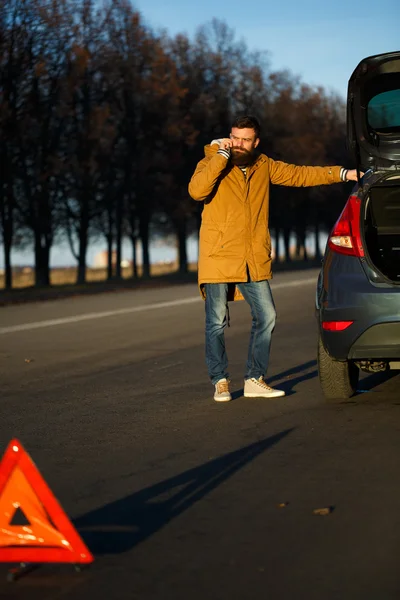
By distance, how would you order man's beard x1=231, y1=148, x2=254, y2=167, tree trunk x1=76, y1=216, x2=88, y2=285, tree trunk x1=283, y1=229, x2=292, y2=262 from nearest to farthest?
man's beard x1=231, y1=148, x2=254, y2=167
tree trunk x1=76, y1=216, x2=88, y2=285
tree trunk x1=283, y1=229, x2=292, y2=262

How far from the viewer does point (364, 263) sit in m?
8.48

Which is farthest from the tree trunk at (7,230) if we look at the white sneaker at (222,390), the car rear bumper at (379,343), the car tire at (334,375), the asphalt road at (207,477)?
the car rear bumper at (379,343)

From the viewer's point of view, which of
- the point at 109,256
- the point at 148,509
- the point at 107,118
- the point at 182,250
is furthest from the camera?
the point at 182,250

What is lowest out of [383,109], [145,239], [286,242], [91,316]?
[286,242]

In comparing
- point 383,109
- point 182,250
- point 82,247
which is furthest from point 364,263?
point 182,250

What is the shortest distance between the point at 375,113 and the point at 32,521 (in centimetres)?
536

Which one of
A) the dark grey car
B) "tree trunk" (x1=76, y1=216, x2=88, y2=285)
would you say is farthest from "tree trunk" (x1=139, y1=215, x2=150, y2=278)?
the dark grey car

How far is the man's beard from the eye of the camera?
8984 mm

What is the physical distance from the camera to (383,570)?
4695mm

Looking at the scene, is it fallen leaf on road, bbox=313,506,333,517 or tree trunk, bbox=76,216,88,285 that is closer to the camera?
fallen leaf on road, bbox=313,506,333,517

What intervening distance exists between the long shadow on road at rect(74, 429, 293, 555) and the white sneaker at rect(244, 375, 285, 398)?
2476 millimetres

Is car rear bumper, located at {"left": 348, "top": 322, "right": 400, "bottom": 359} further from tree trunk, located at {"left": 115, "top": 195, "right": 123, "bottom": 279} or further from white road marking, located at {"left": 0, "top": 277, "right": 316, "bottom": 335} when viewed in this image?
tree trunk, located at {"left": 115, "top": 195, "right": 123, "bottom": 279}

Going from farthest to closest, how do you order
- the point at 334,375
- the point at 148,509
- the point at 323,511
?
the point at 334,375, the point at 148,509, the point at 323,511

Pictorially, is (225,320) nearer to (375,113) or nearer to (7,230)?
(375,113)
